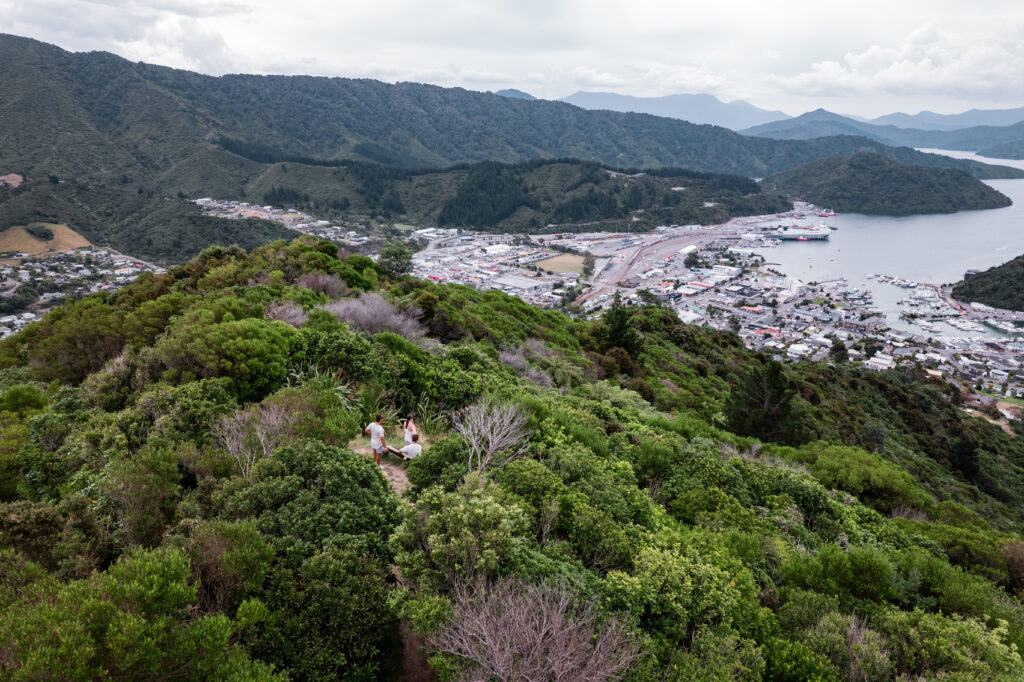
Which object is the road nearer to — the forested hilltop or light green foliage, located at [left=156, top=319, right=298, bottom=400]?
the forested hilltop

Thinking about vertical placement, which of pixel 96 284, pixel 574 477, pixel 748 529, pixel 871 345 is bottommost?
pixel 871 345

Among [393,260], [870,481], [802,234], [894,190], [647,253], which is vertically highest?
[894,190]

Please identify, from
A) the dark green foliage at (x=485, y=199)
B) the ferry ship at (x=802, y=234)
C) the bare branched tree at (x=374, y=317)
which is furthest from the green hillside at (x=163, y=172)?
the bare branched tree at (x=374, y=317)

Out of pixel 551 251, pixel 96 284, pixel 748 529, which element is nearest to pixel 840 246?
pixel 551 251

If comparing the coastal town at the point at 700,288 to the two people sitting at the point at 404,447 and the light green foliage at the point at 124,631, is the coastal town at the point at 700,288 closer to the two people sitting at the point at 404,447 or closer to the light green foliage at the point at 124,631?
the two people sitting at the point at 404,447

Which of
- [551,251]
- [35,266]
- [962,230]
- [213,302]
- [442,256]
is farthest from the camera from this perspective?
[962,230]

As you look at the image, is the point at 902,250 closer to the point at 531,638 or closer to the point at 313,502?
the point at 531,638

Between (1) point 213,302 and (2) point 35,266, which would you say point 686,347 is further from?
(2) point 35,266

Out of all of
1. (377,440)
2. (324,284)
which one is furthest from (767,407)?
(324,284)
